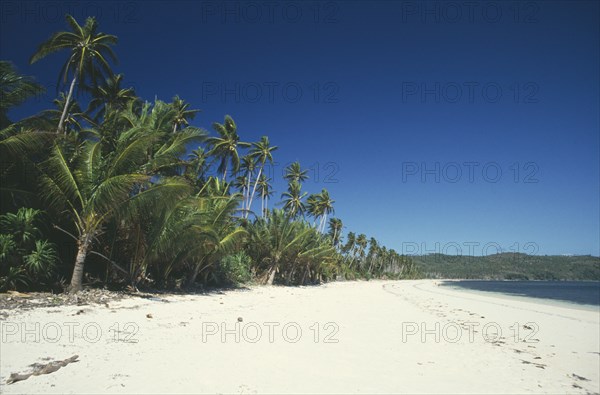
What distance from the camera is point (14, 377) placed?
3.43m

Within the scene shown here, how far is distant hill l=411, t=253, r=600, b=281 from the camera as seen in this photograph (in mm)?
152250

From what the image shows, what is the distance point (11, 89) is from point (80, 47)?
24.5 feet

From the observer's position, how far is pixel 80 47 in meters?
15.8

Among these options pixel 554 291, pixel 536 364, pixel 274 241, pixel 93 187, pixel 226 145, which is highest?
pixel 226 145

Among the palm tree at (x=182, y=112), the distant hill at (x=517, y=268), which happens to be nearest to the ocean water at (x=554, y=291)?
the palm tree at (x=182, y=112)

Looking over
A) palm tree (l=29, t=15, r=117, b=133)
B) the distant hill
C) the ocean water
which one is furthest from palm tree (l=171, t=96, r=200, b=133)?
the distant hill

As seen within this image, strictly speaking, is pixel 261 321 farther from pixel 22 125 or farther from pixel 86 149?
pixel 22 125

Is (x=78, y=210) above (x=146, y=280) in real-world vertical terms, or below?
above

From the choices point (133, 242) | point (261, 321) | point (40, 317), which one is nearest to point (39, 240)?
point (133, 242)

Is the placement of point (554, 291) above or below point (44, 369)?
below

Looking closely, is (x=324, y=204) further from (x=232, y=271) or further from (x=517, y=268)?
(x=517, y=268)

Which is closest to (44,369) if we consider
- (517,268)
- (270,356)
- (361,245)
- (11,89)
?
(270,356)

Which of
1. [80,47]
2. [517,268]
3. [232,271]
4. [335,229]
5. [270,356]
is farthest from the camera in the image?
[517,268]

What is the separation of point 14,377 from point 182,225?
907 cm
